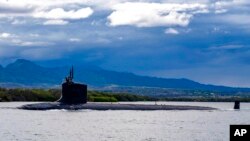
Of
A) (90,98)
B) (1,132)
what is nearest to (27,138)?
(1,132)

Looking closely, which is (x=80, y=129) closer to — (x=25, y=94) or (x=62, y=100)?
(x=62, y=100)

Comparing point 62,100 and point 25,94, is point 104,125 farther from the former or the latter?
point 25,94

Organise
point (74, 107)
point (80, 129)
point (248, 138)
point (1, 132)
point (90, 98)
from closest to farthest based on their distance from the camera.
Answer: point (248, 138) → point (1, 132) → point (80, 129) → point (74, 107) → point (90, 98)

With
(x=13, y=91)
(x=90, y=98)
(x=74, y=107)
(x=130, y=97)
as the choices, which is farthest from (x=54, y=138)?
(x=130, y=97)

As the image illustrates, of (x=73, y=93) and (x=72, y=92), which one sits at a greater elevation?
(x=72, y=92)

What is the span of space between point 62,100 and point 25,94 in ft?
228

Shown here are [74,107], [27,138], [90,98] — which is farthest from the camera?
[90,98]

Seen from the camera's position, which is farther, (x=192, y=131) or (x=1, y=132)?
(x=192, y=131)

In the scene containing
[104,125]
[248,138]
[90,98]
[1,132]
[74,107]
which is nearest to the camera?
[248,138]

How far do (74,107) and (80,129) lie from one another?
21.3 meters

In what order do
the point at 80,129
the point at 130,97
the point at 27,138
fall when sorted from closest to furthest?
the point at 27,138 < the point at 80,129 < the point at 130,97

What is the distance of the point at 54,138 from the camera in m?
46.8

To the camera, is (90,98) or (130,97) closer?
(90,98)

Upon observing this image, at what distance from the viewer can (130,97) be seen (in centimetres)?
17912
